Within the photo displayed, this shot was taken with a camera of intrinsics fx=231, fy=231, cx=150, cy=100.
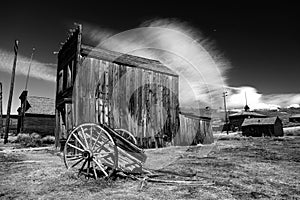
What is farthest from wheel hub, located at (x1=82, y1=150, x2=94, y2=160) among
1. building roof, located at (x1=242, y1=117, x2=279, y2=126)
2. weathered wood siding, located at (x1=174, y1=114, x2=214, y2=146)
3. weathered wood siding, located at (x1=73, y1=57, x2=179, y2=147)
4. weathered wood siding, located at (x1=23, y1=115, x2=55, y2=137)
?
building roof, located at (x1=242, y1=117, x2=279, y2=126)

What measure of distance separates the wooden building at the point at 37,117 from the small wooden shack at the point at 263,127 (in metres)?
37.1

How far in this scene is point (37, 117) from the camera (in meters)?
36.4

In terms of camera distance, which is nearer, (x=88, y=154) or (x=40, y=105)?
(x=88, y=154)

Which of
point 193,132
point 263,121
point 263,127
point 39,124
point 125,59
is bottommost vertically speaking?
point 193,132

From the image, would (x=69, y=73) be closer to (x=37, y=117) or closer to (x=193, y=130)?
(x=193, y=130)

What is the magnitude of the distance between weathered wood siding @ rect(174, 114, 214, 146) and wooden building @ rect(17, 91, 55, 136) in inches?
991

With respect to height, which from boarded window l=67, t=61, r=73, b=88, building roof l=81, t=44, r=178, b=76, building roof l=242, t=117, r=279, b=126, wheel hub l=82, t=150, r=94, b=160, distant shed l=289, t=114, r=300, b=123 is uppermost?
Answer: building roof l=81, t=44, r=178, b=76

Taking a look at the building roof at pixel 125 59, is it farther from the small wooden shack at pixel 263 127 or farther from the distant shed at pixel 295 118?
the distant shed at pixel 295 118

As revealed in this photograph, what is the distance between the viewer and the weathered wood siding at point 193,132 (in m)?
20.0

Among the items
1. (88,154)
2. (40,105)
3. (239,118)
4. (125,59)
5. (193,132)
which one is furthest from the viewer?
(239,118)

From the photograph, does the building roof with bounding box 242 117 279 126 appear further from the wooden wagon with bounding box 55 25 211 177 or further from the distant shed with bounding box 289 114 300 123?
the wooden wagon with bounding box 55 25 211 177

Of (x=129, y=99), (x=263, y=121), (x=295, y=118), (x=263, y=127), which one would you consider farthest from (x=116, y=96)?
(x=295, y=118)

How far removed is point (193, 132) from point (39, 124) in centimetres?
2603

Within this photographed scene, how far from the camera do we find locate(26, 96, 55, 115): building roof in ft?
120
